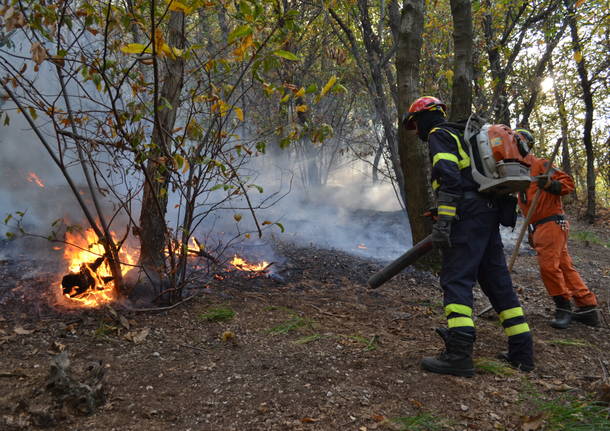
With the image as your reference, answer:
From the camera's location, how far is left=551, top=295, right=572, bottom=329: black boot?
429 cm

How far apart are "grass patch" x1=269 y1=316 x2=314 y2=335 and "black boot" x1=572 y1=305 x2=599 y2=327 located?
2.79 meters

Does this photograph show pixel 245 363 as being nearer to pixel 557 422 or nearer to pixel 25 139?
pixel 557 422

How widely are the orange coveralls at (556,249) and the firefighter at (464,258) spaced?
1323mm

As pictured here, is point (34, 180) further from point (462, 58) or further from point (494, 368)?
point (494, 368)

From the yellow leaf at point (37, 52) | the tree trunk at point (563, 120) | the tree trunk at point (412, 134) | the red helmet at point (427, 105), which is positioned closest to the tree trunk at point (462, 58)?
the tree trunk at point (412, 134)

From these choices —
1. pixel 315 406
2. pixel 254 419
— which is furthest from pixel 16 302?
pixel 315 406

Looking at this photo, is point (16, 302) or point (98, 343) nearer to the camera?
point (98, 343)

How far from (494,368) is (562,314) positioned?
183 centimetres

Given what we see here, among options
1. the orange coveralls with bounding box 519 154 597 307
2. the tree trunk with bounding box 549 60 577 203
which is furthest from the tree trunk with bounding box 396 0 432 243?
the tree trunk with bounding box 549 60 577 203

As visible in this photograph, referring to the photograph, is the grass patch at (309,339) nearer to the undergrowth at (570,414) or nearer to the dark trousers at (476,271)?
the dark trousers at (476,271)

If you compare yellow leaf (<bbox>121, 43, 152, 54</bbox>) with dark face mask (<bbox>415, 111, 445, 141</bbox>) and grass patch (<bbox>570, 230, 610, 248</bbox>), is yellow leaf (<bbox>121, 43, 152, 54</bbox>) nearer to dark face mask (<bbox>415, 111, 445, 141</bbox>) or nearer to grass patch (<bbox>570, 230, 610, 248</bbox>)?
dark face mask (<bbox>415, 111, 445, 141</bbox>)

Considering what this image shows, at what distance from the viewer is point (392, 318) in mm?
4402

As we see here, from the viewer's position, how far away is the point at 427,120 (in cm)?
368

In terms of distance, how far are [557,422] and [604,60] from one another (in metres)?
12.6
